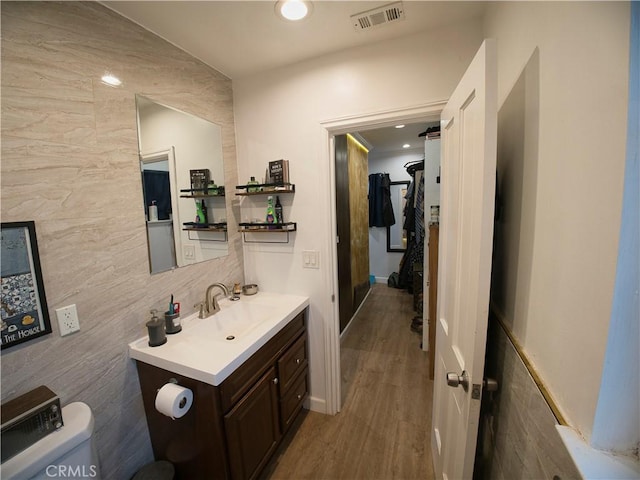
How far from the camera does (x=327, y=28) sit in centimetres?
136

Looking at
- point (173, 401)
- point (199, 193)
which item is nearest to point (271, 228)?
point (199, 193)

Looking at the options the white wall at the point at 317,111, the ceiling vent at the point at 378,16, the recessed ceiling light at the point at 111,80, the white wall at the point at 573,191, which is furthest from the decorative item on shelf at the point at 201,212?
the white wall at the point at 573,191

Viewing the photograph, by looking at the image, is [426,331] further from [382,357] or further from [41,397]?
[41,397]

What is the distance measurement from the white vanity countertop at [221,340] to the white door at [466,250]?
2.94 feet

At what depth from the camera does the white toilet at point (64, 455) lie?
78 centimetres

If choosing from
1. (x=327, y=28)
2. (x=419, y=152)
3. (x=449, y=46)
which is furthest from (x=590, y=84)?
(x=419, y=152)

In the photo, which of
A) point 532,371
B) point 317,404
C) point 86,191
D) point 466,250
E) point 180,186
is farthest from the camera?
point 317,404

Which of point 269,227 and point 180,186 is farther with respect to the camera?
point 269,227

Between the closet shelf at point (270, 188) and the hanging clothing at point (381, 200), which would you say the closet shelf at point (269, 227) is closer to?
the closet shelf at point (270, 188)

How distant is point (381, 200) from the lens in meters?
4.78

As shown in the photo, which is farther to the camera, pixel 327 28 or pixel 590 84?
pixel 327 28

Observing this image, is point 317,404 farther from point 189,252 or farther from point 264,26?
point 264,26

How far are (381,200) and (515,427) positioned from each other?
13.9 ft

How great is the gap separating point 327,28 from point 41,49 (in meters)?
1.24
